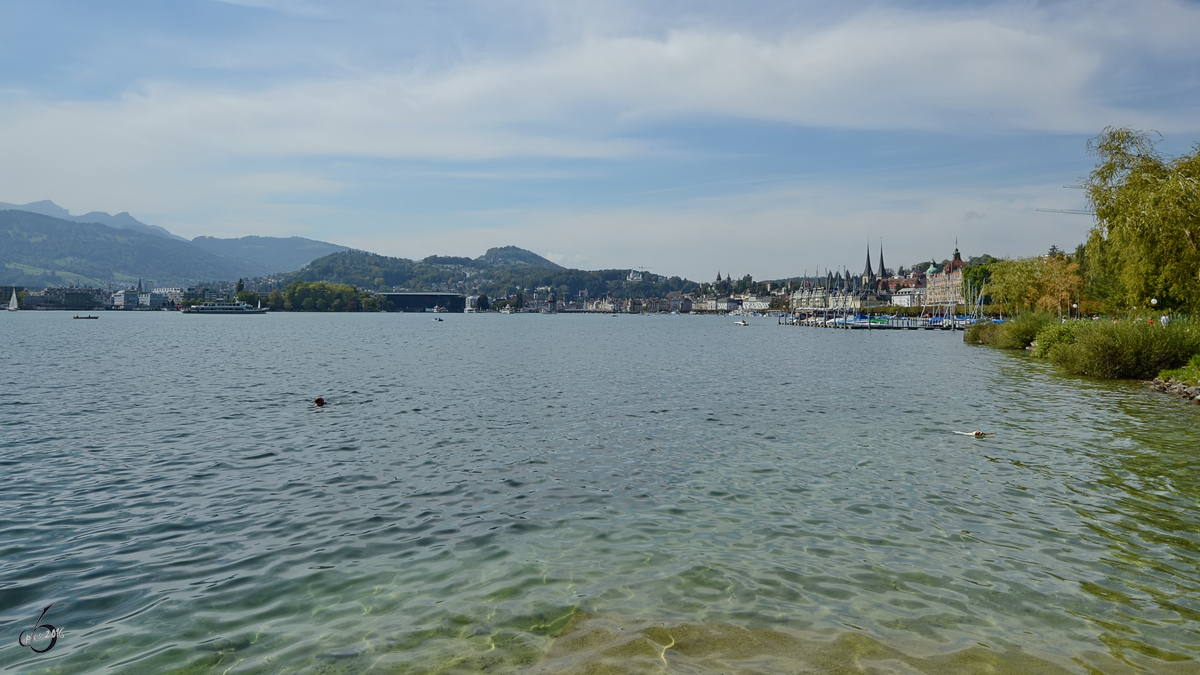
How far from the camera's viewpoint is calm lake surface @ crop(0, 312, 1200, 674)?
840 cm

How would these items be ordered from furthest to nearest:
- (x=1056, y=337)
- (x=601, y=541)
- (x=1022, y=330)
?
(x=1022, y=330) < (x=1056, y=337) < (x=601, y=541)

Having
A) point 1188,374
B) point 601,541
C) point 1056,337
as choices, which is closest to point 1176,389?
point 1188,374

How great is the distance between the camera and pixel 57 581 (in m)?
10.6

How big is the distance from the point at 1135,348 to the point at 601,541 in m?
40.8

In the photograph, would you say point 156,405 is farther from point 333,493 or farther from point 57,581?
point 57,581

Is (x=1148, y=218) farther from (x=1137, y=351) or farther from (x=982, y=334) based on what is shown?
(x=982, y=334)

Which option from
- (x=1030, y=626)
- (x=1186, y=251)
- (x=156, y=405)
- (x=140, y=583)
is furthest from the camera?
(x=1186, y=251)

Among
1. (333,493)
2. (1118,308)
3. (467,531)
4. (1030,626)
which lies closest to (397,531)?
(467,531)

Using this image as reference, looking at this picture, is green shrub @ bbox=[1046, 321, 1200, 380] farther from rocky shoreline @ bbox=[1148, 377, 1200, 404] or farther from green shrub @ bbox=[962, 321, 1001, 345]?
green shrub @ bbox=[962, 321, 1001, 345]

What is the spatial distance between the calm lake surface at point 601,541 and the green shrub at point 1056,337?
967 inches

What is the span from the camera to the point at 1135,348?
39.7m

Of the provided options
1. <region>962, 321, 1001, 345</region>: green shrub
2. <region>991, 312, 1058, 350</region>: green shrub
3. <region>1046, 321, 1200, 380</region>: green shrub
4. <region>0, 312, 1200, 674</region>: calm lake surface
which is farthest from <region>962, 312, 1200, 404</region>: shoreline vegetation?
<region>962, 321, 1001, 345</region>: green shrub

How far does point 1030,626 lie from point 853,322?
176 metres

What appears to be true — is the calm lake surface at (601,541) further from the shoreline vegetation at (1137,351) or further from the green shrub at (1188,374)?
the shoreline vegetation at (1137,351)
